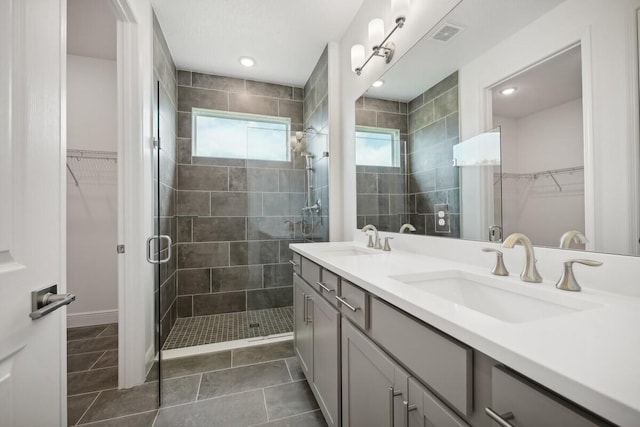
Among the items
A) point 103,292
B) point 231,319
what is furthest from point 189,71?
point 231,319

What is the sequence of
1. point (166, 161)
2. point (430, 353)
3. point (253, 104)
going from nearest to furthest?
1. point (430, 353)
2. point (166, 161)
3. point (253, 104)

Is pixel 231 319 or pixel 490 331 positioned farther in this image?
pixel 231 319

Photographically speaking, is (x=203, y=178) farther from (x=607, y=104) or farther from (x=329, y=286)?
(x=607, y=104)

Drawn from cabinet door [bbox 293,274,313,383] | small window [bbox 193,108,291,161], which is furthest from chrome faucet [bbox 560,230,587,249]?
small window [bbox 193,108,291,161]

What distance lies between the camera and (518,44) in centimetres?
97

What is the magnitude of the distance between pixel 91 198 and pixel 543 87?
3.55 metres

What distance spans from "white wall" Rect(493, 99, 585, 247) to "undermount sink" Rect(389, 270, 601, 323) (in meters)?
0.24

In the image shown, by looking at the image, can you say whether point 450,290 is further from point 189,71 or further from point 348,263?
point 189,71

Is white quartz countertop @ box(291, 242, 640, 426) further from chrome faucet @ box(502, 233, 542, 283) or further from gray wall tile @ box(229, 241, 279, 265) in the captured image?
gray wall tile @ box(229, 241, 279, 265)

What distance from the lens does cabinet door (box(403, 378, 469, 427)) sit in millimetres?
575

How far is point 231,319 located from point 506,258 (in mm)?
2592

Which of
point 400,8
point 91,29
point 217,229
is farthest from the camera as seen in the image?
point 217,229

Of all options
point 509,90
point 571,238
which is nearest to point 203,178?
point 509,90

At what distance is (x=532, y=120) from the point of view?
3.03 ft
